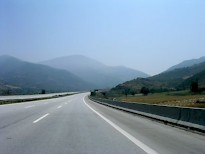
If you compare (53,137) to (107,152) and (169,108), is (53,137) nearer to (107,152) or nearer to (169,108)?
(107,152)

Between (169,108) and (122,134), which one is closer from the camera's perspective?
(122,134)

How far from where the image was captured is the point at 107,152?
9.75m

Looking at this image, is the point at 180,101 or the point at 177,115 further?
the point at 180,101

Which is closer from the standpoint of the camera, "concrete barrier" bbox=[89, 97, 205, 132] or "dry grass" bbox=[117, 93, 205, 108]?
"concrete barrier" bbox=[89, 97, 205, 132]

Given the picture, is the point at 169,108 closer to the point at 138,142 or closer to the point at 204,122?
the point at 204,122

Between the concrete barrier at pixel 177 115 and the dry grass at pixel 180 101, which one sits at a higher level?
the dry grass at pixel 180 101

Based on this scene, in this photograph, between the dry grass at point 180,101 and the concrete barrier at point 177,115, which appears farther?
the dry grass at point 180,101

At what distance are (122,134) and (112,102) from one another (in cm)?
2985

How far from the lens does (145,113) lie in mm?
25141

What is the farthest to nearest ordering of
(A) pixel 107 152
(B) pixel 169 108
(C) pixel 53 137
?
1. (B) pixel 169 108
2. (C) pixel 53 137
3. (A) pixel 107 152

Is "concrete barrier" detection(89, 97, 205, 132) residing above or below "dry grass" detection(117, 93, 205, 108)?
below

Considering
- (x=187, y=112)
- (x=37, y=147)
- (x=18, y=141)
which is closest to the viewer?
(x=37, y=147)

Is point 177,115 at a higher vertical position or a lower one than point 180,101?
lower

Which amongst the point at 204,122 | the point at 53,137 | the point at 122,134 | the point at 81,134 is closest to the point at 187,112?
the point at 204,122
